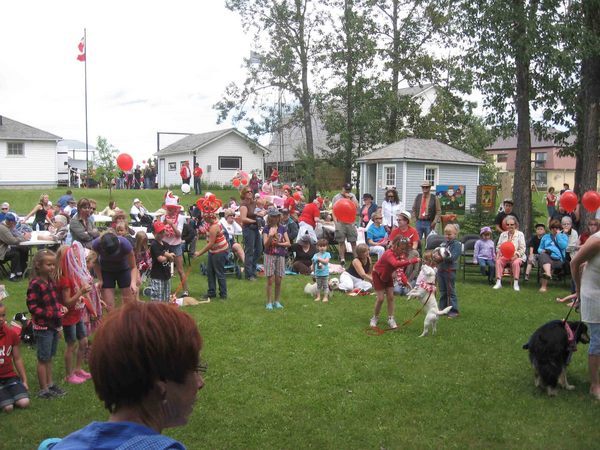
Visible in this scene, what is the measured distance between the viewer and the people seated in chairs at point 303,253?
13211mm

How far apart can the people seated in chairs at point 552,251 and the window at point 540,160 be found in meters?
57.5

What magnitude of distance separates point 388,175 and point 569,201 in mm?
14226

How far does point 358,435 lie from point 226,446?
106cm

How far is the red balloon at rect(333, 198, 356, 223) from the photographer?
11.6m

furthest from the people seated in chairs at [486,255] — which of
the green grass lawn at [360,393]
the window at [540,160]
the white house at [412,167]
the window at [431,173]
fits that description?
the window at [540,160]

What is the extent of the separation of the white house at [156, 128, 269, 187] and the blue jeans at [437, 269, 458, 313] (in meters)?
28.2

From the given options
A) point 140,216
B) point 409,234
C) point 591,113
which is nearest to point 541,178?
point 591,113

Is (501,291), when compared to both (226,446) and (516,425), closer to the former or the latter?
(516,425)

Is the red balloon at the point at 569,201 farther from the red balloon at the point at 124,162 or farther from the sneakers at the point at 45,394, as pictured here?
the red balloon at the point at 124,162

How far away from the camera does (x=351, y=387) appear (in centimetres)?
567

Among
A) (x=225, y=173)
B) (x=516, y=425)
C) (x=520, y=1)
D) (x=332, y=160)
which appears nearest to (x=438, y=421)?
(x=516, y=425)

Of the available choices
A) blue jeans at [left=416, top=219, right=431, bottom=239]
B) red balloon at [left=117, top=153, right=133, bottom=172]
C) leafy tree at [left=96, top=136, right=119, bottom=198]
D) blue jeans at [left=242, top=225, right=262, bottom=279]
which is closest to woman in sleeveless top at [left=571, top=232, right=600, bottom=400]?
blue jeans at [left=416, top=219, right=431, bottom=239]

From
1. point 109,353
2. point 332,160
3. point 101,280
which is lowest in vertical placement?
point 101,280

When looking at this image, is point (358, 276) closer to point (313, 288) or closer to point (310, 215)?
point (313, 288)
